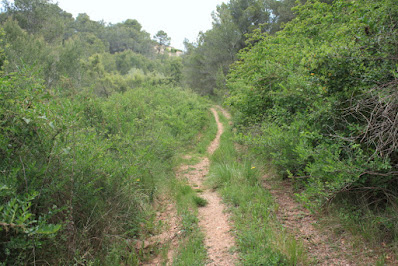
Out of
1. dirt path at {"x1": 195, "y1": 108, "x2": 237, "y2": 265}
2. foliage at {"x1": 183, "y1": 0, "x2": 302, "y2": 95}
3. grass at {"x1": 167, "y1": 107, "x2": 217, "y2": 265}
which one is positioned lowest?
dirt path at {"x1": 195, "y1": 108, "x2": 237, "y2": 265}

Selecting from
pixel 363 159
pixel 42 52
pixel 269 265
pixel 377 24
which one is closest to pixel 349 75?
pixel 377 24

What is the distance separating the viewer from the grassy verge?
2.88 m

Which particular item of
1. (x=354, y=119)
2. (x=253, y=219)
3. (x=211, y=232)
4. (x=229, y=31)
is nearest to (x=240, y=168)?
(x=253, y=219)

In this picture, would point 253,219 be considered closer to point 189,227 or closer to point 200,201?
point 189,227

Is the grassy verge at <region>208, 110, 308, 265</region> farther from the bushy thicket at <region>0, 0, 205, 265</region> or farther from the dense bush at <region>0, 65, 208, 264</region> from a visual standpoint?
the dense bush at <region>0, 65, 208, 264</region>

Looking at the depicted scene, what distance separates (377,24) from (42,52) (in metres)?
24.1

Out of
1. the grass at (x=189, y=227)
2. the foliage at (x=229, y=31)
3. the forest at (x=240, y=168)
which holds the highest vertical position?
the foliage at (x=229, y=31)

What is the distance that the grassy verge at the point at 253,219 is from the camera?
113 inches

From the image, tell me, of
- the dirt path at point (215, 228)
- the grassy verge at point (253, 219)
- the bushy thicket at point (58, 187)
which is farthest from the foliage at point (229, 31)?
the bushy thicket at point (58, 187)

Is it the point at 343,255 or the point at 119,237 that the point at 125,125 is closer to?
the point at 119,237

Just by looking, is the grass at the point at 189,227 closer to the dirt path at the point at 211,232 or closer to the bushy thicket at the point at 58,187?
the dirt path at the point at 211,232

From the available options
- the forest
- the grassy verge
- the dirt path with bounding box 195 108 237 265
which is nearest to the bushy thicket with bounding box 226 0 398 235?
the forest

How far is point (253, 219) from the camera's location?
379 centimetres

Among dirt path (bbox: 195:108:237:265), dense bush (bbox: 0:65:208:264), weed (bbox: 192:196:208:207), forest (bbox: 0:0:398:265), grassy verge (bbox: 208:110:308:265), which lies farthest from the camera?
weed (bbox: 192:196:208:207)
